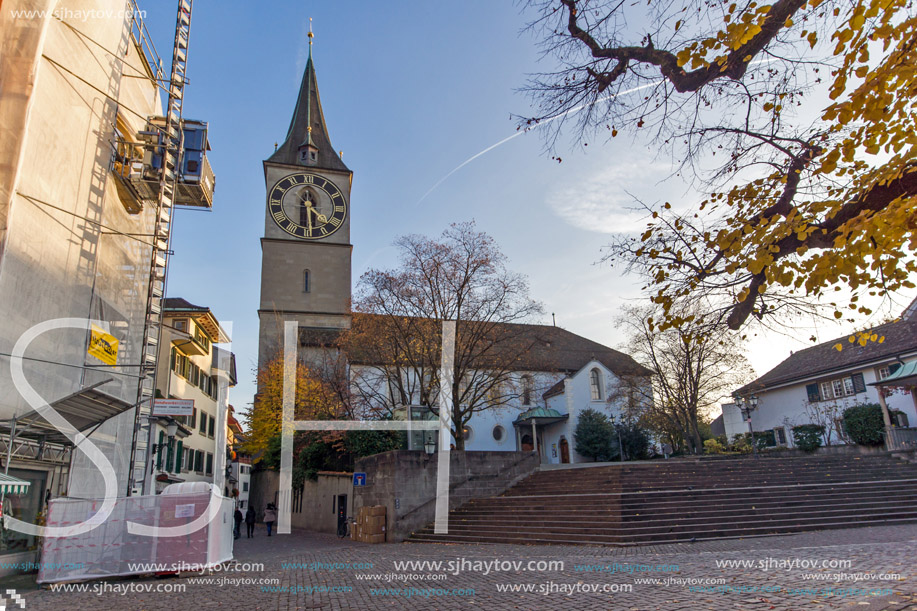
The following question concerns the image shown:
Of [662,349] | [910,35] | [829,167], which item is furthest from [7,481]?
Answer: [662,349]

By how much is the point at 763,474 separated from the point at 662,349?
15.1 metres

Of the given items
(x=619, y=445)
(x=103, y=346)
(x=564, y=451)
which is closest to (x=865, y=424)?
(x=619, y=445)

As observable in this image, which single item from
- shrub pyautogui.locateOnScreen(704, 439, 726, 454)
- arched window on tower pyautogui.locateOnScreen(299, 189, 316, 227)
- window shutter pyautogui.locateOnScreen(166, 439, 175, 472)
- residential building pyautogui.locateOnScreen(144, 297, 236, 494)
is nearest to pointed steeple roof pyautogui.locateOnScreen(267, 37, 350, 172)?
arched window on tower pyautogui.locateOnScreen(299, 189, 316, 227)

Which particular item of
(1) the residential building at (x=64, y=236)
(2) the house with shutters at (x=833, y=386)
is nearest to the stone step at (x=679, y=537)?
(1) the residential building at (x=64, y=236)

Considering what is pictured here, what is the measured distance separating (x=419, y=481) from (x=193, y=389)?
20501 mm

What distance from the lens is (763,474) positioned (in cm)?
1981

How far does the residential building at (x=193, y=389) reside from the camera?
2792 centimetres

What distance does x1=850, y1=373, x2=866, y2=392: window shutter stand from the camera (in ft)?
102

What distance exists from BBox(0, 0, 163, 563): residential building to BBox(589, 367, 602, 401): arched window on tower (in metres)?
31.7

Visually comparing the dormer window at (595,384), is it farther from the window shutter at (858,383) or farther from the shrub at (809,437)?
the window shutter at (858,383)

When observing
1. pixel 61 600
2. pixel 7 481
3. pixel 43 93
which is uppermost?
pixel 43 93

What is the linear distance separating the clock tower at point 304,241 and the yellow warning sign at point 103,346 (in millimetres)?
26563

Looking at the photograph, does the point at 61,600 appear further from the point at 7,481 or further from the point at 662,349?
the point at 662,349

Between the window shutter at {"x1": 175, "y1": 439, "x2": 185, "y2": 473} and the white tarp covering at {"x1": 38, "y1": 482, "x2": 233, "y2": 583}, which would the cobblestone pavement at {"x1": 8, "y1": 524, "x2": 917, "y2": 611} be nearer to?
the white tarp covering at {"x1": 38, "y1": 482, "x2": 233, "y2": 583}
